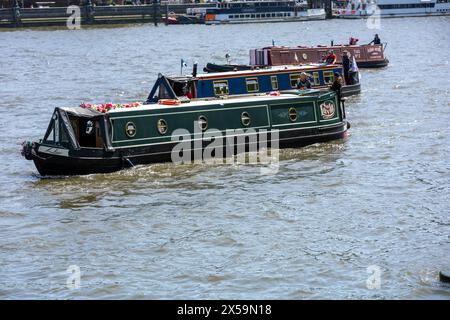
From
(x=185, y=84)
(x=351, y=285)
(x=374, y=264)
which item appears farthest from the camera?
(x=185, y=84)

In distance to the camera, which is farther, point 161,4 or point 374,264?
point 161,4

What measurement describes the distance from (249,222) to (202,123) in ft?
24.9

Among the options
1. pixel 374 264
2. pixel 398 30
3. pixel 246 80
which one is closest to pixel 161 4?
pixel 398 30

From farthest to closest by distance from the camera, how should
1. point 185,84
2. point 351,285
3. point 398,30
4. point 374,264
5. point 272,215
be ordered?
point 398,30, point 185,84, point 272,215, point 374,264, point 351,285

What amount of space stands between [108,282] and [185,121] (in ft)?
37.7

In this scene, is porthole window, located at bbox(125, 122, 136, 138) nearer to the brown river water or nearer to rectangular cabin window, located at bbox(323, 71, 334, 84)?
the brown river water

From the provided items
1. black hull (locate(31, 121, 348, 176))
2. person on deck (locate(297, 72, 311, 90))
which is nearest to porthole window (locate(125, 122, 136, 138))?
black hull (locate(31, 121, 348, 176))

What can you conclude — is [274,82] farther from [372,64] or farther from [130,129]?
[372,64]

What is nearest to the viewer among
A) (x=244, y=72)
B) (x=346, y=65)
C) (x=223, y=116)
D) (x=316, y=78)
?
(x=223, y=116)

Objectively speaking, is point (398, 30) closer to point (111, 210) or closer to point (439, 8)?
point (439, 8)

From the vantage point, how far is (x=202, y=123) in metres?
31.0

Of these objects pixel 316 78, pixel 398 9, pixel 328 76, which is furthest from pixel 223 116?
pixel 398 9

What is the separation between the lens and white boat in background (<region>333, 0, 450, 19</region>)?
14175 cm

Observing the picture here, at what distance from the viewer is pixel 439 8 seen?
142250 millimetres
